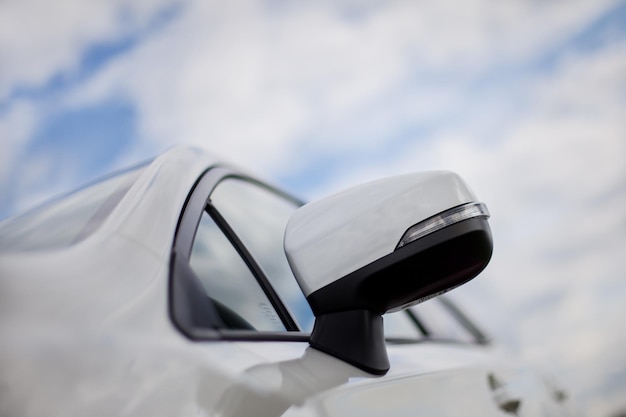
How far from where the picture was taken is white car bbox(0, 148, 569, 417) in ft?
2.78

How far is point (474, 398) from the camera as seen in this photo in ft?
5.97

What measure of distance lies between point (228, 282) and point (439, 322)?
1.49 m

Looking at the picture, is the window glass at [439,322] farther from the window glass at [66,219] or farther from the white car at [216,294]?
the window glass at [66,219]

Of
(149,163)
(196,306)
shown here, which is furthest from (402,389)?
(149,163)

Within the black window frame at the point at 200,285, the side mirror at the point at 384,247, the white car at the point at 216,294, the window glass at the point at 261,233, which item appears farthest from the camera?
the window glass at the point at 261,233

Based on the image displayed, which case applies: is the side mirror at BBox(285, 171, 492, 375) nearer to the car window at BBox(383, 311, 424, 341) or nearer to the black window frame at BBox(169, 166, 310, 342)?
the black window frame at BBox(169, 166, 310, 342)

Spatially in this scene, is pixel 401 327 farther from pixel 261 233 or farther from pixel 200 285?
pixel 200 285

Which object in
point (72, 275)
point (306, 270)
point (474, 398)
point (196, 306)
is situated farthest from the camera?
point (474, 398)

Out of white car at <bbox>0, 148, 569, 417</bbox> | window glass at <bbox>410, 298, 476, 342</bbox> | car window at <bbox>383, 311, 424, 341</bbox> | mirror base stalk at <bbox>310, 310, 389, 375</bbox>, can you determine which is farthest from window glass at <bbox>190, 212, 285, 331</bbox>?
window glass at <bbox>410, 298, 476, 342</bbox>

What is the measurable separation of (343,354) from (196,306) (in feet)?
1.01

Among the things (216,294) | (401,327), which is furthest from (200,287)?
(401,327)

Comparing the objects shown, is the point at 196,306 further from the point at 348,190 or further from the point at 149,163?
the point at 149,163

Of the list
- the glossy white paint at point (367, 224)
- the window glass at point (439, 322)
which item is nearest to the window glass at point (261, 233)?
the glossy white paint at point (367, 224)

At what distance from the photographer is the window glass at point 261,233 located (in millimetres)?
1593
